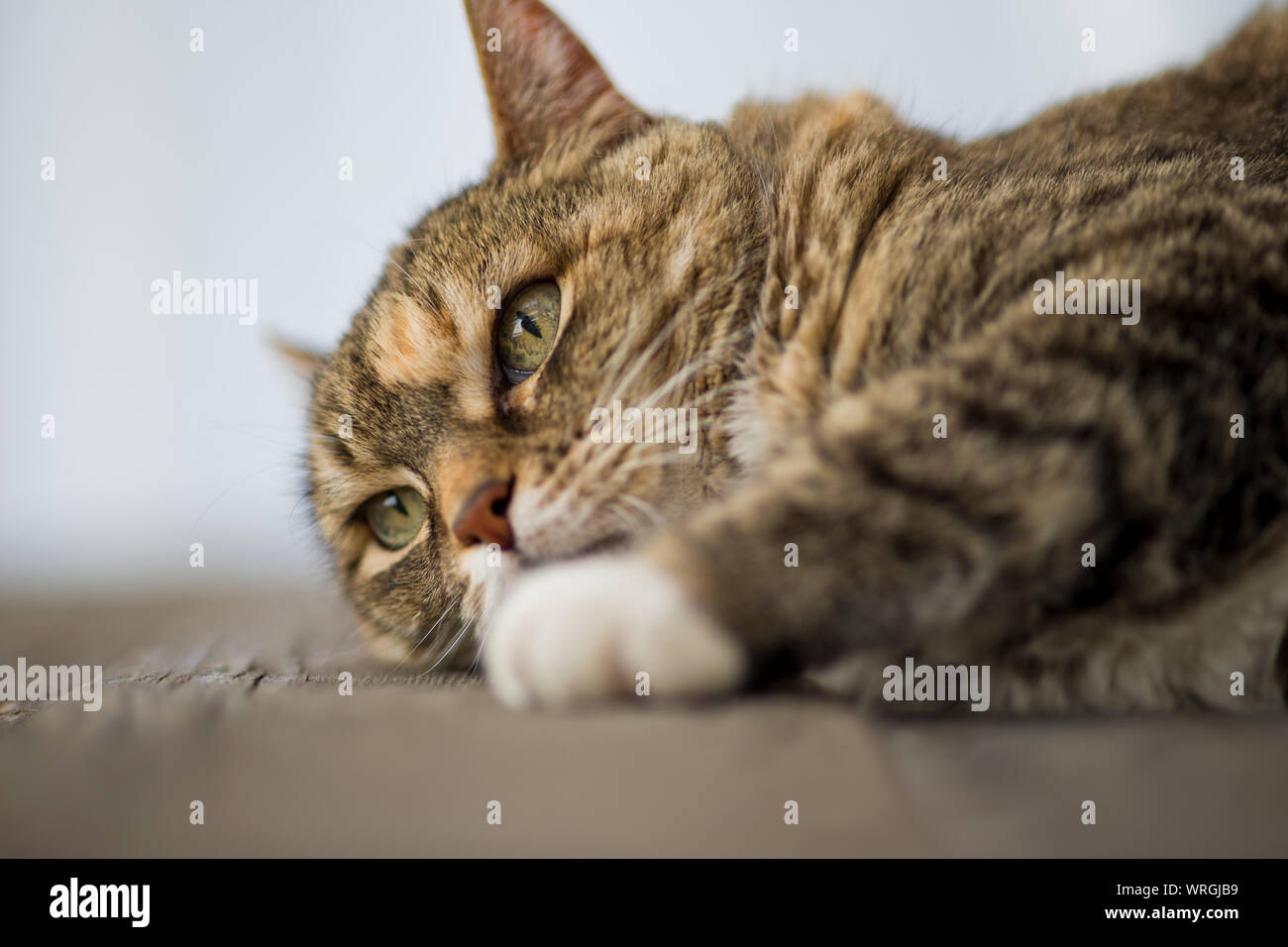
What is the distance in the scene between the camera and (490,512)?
976 mm

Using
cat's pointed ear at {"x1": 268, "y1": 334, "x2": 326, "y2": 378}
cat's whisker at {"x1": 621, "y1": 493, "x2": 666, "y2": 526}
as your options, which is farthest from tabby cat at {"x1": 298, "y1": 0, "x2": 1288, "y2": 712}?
cat's pointed ear at {"x1": 268, "y1": 334, "x2": 326, "y2": 378}

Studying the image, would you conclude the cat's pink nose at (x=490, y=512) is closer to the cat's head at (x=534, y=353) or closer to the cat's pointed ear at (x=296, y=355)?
the cat's head at (x=534, y=353)

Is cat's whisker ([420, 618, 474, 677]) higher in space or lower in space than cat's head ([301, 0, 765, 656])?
lower

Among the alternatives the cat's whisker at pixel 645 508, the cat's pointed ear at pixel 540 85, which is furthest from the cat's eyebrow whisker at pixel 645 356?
the cat's pointed ear at pixel 540 85

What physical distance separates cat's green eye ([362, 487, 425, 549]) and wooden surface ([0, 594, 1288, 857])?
50 cm

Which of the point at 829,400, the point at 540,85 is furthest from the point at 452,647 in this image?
the point at 540,85

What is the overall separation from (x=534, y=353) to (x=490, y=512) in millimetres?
254

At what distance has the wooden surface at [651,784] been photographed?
527 mm

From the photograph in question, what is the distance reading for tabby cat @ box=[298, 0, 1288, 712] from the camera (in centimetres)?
60

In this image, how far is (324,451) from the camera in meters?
1.33

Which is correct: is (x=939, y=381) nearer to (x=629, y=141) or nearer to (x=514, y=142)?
(x=629, y=141)

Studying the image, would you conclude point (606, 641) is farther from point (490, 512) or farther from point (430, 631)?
point (430, 631)

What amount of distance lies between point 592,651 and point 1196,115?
1.29 m

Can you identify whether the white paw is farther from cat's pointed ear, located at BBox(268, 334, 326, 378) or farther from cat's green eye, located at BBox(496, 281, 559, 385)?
cat's pointed ear, located at BBox(268, 334, 326, 378)
